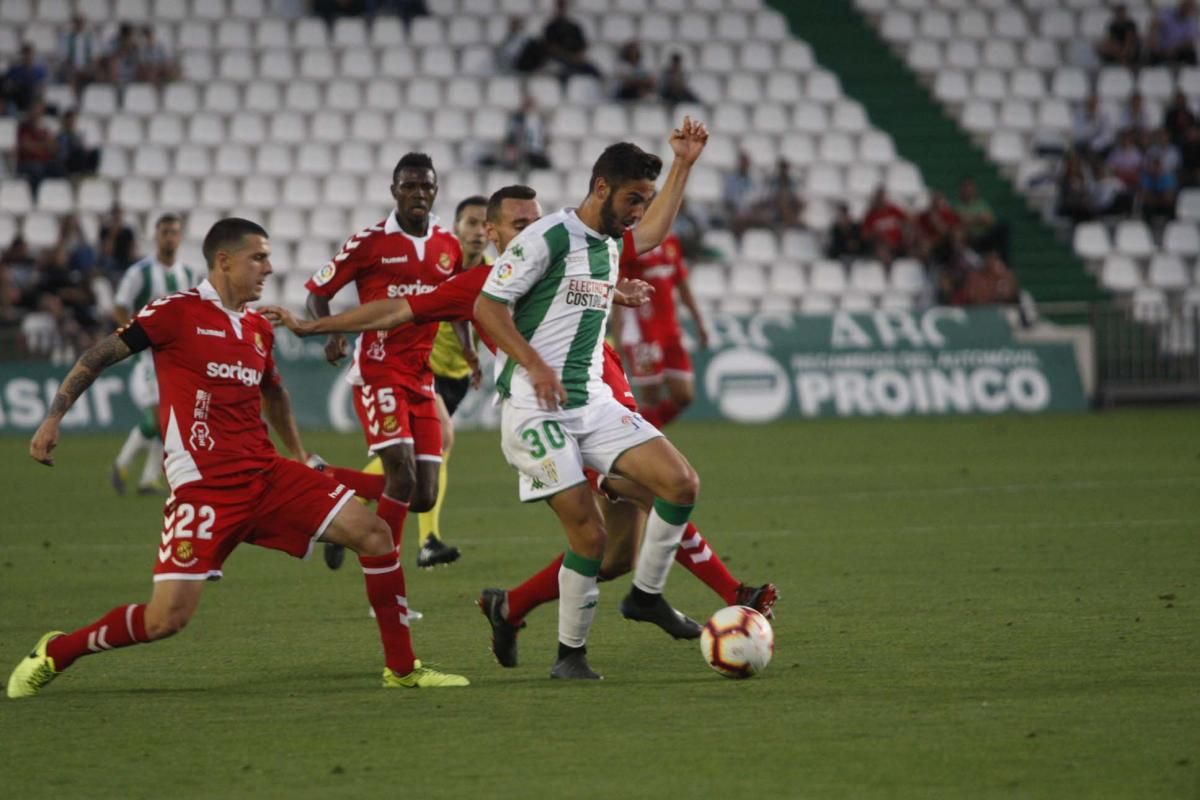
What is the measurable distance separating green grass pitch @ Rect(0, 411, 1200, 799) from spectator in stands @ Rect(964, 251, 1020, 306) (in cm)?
1026

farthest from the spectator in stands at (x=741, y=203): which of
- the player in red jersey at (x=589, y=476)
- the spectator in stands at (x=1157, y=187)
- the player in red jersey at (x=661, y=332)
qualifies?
the player in red jersey at (x=589, y=476)

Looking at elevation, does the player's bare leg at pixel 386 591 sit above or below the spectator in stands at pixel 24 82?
below

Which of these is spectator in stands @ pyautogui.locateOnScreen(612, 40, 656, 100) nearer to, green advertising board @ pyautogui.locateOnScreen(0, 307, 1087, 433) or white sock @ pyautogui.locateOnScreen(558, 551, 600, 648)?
green advertising board @ pyautogui.locateOnScreen(0, 307, 1087, 433)

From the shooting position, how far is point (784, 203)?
25922mm

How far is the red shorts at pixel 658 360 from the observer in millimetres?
15453

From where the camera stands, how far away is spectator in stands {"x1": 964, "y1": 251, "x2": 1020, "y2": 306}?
23984 millimetres

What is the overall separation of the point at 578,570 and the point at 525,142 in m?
19.0

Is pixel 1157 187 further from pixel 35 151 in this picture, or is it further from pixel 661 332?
pixel 35 151

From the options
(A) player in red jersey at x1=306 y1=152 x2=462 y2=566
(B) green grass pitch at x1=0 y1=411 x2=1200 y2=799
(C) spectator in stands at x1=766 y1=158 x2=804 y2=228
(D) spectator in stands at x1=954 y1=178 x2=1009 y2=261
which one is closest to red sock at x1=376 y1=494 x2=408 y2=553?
(A) player in red jersey at x1=306 y1=152 x2=462 y2=566

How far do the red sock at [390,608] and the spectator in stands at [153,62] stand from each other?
69.1 ft

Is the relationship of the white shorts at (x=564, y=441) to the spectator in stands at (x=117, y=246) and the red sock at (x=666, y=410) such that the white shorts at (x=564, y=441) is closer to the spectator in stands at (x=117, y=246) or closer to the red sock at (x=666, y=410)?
the red sock at (x=666, y=410)

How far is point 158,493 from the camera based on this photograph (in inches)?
628

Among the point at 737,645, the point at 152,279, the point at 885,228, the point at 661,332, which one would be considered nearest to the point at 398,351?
the point at 737,645

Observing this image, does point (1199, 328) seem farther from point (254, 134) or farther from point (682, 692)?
point (682, 692)
